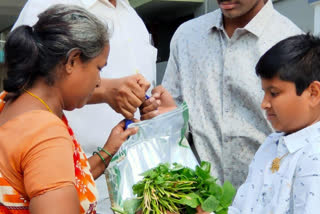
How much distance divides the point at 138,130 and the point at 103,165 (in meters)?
0.22

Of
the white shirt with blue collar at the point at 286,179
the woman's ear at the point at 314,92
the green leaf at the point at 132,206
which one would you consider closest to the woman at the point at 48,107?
the green leaf at the point at 132,206

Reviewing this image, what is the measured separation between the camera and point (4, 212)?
1493 mm

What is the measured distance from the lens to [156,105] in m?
2.18

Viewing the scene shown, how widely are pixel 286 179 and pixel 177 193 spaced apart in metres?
0.48

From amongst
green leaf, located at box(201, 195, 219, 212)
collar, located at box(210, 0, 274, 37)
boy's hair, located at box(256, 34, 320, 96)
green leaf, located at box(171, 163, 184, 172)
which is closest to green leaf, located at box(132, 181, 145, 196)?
green leaf, located at box(171, 163, 184, 172)

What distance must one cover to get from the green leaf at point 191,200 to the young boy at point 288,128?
379 mm

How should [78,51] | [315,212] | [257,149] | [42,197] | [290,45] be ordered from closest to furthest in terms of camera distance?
[42,197], [78,51], [315,212], [290,45], [257,149]

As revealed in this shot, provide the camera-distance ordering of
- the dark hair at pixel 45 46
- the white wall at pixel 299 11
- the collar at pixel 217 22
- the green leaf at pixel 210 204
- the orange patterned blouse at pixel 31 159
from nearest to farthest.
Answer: the orange patterned blouse at pixel 31 159 → the dark hair at pixel 45 46 → the green leaf at pixel 210 204 → the collar at pixel 217 22 → the white wall at pixel 299 11

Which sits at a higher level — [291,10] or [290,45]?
[290,45]

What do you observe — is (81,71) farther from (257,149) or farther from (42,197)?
(257,149)

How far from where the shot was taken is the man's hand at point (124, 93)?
204cm

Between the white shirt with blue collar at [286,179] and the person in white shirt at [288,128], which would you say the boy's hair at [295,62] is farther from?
the white shirt with blue collar at [286,179]

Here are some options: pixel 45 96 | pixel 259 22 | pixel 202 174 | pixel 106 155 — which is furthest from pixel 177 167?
pixel 259 22

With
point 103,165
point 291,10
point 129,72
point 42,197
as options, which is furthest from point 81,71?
point 291,10
